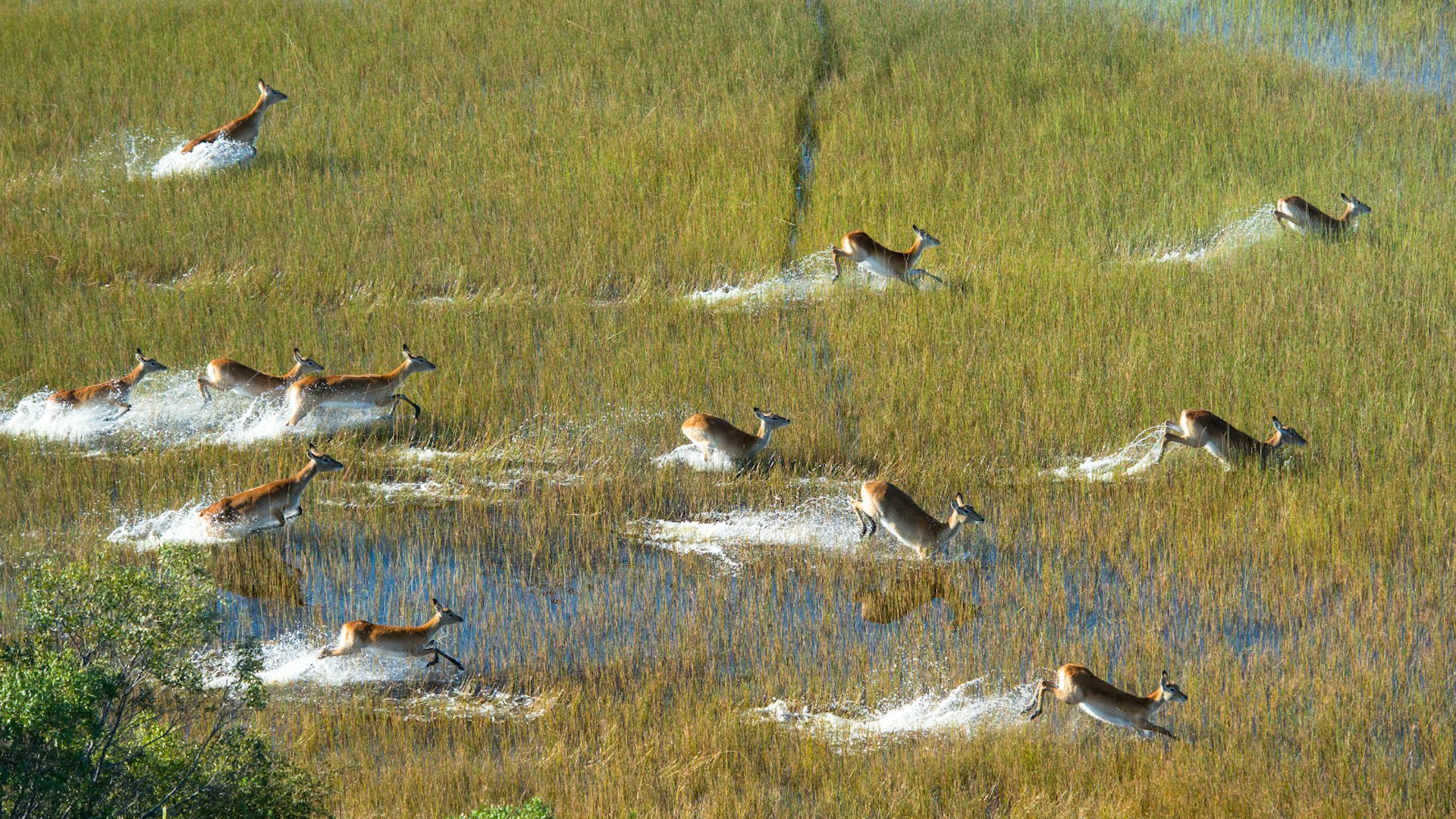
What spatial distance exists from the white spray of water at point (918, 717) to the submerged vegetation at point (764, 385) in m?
0.03

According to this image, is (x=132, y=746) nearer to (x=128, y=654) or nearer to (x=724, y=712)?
(x=128, y=654)

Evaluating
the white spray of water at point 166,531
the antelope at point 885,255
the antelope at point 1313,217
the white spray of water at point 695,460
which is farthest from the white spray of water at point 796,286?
the white spray of water at point 166,531

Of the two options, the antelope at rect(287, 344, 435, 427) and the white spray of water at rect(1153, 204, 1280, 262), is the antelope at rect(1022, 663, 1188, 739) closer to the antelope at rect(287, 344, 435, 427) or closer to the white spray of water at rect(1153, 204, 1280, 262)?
the antelope at rect(287, 344, 435, 427)

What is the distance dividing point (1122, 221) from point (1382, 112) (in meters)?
3.81

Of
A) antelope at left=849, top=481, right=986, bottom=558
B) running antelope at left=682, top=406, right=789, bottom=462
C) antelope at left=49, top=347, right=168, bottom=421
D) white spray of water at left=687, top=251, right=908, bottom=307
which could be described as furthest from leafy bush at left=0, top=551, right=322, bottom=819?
white spray of water at left=687, top=251, right=908, bottom=307

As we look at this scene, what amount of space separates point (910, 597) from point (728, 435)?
1866 millimetres

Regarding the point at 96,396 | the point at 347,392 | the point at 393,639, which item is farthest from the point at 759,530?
the point at 96,396

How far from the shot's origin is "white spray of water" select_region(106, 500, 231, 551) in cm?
924

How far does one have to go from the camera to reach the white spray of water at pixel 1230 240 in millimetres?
12711

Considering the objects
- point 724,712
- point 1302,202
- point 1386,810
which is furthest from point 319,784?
point 1302,202

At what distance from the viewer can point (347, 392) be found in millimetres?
10578

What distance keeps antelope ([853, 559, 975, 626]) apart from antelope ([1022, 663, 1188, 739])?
4.37ft

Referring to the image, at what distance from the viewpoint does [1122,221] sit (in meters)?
13.4

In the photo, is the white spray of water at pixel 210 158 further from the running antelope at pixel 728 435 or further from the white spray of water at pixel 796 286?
the running antelope at pixel 728 435
